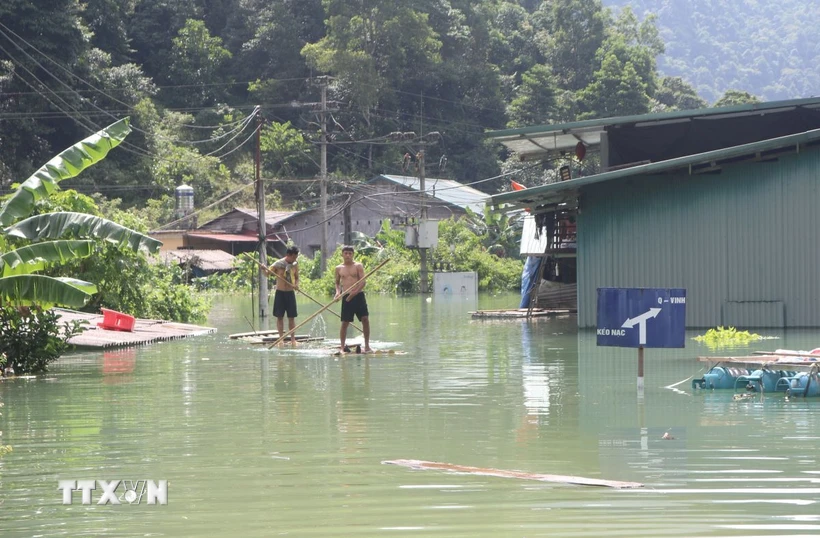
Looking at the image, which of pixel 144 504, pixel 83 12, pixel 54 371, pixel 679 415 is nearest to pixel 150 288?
pixel 54 371

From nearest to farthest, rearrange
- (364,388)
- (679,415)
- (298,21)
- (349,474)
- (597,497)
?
(597,497) < (349,474) < (679,415) < (364,388) < (298,21)

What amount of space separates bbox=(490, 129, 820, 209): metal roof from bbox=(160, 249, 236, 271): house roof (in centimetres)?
3043

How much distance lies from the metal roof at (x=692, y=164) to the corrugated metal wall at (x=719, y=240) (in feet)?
0.69

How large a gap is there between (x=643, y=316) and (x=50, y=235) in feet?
23.9

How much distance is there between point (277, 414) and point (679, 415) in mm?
3838

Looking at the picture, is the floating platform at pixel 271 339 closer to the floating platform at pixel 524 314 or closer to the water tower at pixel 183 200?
the floating platform at pixel 524 314

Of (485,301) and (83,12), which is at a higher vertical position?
(83,12)

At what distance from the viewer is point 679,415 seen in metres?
10.9

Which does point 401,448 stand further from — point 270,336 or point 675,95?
point 675,95

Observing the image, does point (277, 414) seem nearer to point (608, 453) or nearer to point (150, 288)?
point (608, 453)

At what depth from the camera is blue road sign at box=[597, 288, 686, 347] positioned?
38.2 ft

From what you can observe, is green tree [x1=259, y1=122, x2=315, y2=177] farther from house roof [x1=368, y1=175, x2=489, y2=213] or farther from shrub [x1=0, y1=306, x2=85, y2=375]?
shrub [x1=0, y1=306, x2=85, y2=375]

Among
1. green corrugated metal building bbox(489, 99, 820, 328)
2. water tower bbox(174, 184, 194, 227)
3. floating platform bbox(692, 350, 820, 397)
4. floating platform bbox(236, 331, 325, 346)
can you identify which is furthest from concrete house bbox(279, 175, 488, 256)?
floating platform bbox(692, 350, 820, 397)

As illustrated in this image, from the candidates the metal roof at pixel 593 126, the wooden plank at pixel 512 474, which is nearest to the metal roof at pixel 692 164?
the metal roof at pixel 593 126
